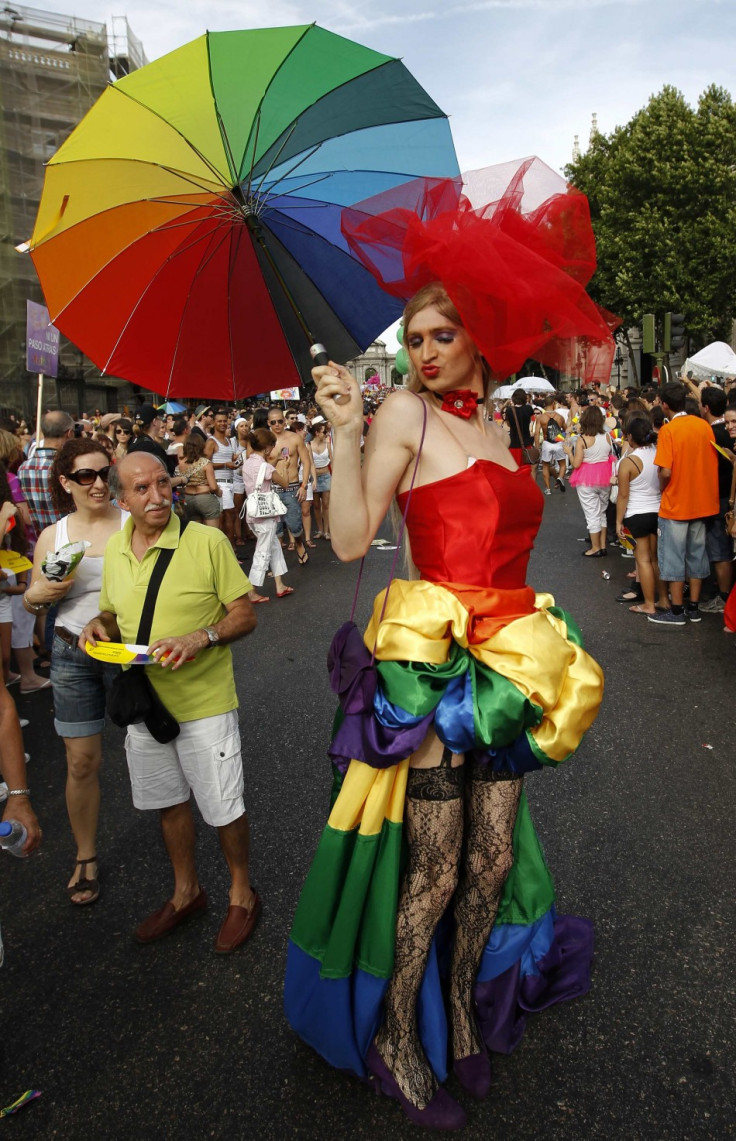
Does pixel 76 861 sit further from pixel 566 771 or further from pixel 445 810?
pixel 566 771

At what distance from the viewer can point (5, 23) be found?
2359 centimetres

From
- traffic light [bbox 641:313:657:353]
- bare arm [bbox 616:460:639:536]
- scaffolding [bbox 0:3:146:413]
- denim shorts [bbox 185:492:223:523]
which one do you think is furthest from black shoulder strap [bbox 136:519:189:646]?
scaffolding [bbox 0:3:146:413]

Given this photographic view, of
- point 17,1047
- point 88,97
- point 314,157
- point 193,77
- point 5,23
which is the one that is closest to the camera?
point 193,77

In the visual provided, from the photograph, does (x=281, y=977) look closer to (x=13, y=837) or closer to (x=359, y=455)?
(x=13, y=837)

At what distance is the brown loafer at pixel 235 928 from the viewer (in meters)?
2.86

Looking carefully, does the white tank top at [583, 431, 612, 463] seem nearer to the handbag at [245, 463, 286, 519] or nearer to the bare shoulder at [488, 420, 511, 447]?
the handbag at [245, 463, 286, 519]

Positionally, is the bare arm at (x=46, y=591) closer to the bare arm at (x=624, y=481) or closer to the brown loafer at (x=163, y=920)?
the brown loafer at (x=163, y=920)

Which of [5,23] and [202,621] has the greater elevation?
[5,23]

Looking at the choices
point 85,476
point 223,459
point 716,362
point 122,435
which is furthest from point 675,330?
point 85,476

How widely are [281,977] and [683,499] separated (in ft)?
17.9

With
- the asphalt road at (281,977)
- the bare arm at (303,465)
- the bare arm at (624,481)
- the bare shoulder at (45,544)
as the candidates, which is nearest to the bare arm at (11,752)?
the asphalt road at (281,977)

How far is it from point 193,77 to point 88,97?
30.2m

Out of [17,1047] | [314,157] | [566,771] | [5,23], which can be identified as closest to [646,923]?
[566,771]

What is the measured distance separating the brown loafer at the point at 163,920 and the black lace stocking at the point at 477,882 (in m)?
1.23
